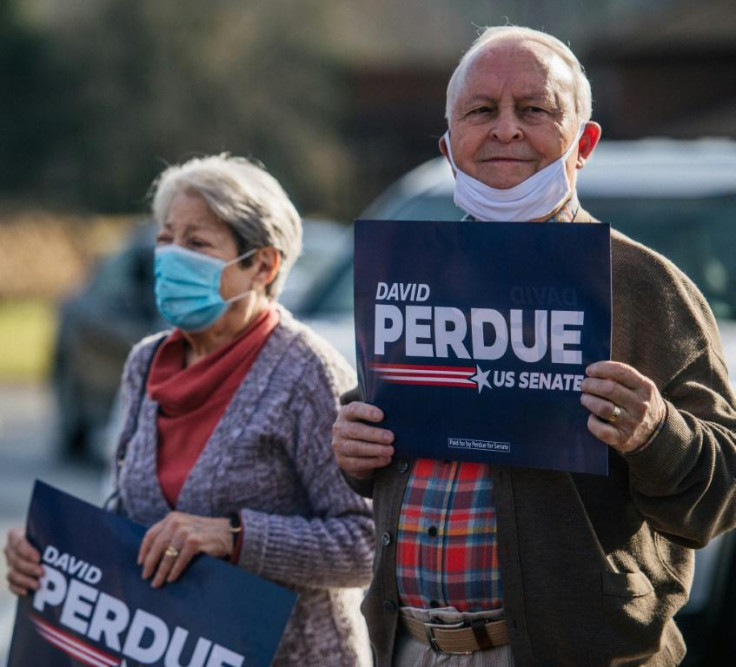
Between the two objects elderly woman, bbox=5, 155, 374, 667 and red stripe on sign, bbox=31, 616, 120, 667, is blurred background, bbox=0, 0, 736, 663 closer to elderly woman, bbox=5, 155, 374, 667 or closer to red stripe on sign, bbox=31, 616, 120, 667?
elderly woman, bbox=5, 155, 374, 667

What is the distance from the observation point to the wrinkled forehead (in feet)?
8.57

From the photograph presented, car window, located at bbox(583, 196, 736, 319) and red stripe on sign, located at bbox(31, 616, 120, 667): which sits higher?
car window, located at bbox(583, 196, 736, 319)

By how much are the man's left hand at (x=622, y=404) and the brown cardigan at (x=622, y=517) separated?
0.12m

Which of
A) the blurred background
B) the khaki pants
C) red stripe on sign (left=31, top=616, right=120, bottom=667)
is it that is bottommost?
red stripe on sign (left=31, top=616, right=120, bottom=667)

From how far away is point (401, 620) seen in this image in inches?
108

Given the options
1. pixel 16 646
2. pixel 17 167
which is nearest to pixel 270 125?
pixel 17 167

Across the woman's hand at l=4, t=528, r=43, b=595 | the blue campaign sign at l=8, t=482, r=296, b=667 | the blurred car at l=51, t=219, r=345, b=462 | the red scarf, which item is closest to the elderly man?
the blue campaign sign at l=8, t=482, r=296, b=667

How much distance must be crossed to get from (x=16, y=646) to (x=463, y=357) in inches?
58.7

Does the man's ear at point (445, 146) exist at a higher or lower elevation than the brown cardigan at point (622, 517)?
higher

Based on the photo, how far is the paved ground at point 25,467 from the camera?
9.19 m

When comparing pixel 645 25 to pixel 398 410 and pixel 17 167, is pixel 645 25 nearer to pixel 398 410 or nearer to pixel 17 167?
pixel 398 410

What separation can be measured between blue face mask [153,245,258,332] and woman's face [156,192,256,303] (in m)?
0.01

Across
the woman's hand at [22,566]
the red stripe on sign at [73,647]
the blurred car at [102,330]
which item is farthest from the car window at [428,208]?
the blurred car at [102,330]

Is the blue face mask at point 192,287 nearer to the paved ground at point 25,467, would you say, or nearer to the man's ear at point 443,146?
the man's ear at point 443,146
